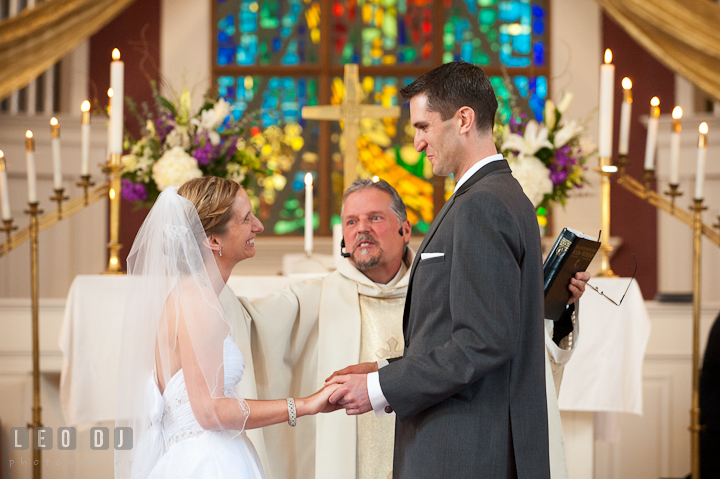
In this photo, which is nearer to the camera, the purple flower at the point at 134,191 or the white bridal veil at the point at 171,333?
the white bridal veil at the point at 171,333

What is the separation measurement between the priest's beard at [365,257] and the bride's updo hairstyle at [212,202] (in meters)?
0.77

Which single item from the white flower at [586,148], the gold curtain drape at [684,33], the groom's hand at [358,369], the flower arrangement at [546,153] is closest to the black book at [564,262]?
the groom's hand at [358,369]

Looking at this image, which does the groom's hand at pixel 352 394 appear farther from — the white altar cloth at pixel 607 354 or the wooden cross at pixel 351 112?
the wooden cross at pixel 351 112

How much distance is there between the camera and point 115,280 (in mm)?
3314

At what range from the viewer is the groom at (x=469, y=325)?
1.78 m

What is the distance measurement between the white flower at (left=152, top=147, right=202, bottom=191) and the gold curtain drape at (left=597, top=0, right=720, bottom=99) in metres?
3.85

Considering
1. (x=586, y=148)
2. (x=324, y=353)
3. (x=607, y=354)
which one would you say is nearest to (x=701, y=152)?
(x=586, y=148)

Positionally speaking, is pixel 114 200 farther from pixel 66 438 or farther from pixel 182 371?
pixel 182 371

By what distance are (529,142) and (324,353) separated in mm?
1433

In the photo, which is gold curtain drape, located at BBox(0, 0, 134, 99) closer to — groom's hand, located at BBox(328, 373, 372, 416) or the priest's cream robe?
the priest's cream robe

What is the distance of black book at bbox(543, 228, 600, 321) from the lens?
7.40 feet

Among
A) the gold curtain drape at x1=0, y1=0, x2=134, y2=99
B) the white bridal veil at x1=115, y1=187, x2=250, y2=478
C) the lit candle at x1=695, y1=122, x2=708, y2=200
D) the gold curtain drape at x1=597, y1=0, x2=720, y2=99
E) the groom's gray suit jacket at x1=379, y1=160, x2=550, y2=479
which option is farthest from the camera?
the gold curtain drape at x1=597, y1=0, x2=720, y2=99

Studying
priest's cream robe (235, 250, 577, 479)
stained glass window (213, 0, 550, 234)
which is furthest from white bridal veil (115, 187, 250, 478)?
stained glass window (213, 0, 550, 234)

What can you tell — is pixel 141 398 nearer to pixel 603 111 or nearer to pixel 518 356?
pixel 518 356
